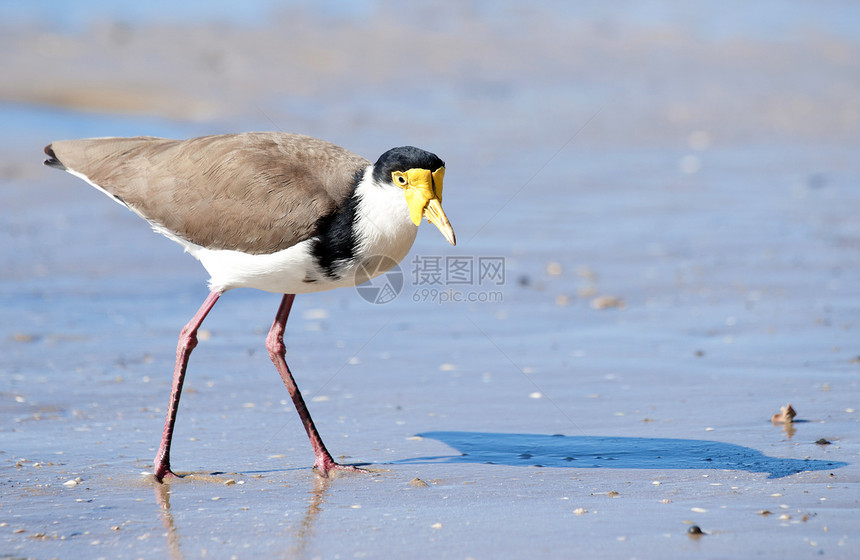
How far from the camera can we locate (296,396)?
565 centimetres

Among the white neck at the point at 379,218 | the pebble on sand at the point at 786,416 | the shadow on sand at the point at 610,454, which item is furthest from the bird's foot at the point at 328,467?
the pebble on sand at the point at 786,416

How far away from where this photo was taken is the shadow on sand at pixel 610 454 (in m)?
5.29

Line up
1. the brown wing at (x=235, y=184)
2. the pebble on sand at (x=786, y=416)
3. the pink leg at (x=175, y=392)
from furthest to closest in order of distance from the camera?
the pebble on sand at (x=786, y=416), the brown wing at (x=235, y=184), the pink leg at (x=175, y=392)

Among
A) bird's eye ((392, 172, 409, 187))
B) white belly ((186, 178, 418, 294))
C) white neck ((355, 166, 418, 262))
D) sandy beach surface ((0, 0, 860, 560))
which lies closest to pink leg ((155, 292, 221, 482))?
sandy beach surface ((0, 0, 860, 560))

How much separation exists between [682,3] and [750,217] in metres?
13.8

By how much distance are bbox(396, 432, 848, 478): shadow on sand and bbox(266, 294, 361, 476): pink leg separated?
1.36 feet

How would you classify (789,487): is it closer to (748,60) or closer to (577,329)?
(577,329)

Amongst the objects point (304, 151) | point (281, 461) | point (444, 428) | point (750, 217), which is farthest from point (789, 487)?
point (750, 217)

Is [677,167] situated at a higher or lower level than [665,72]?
lower

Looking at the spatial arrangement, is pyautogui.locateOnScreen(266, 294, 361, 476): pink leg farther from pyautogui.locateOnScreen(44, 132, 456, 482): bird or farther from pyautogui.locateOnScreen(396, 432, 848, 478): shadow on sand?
pyautogui.locateOnScreen(396, 432, 848, 478): shadow on sand

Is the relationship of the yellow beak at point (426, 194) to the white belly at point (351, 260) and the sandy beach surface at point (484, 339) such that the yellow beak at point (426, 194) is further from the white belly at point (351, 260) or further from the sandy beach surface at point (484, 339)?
the sandy beach surface at point (484, 339)

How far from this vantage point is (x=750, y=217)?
10.6 meters

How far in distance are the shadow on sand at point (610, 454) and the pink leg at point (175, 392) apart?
46.5 inches

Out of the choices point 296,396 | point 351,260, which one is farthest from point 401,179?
point 296,396
